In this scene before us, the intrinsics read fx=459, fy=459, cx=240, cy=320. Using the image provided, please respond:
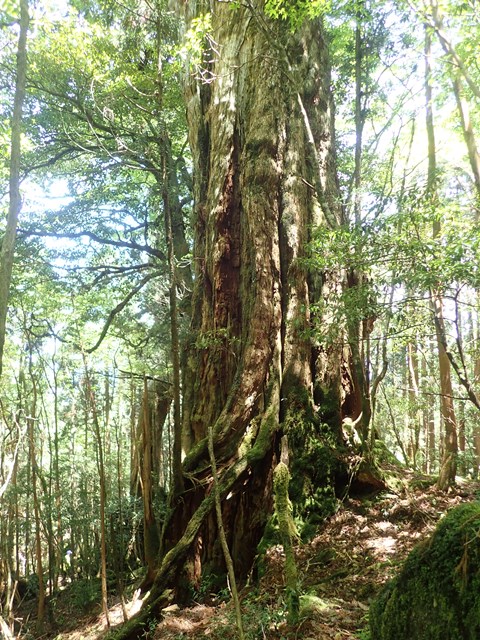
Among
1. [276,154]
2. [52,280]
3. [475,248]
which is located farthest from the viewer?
[52,280]

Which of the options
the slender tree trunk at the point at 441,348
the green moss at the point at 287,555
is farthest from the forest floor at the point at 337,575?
the slender tree trunk at the point at 441,348

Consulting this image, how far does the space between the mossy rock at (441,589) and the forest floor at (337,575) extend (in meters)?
0.70

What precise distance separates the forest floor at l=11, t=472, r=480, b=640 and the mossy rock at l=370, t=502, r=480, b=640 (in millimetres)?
704

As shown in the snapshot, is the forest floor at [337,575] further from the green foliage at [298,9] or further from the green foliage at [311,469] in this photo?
the green foliage at [298,9]

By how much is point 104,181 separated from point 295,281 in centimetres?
777

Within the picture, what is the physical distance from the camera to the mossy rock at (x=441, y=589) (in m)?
2.12

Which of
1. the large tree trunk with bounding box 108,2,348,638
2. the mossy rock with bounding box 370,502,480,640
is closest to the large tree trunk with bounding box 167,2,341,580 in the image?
the large tree trunk with bounding box 108,2,348,638

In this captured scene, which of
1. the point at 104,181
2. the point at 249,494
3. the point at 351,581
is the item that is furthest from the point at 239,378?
the point at 104,181

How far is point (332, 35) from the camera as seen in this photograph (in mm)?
8984

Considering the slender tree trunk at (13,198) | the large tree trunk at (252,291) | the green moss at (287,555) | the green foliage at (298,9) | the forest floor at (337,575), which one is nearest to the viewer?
the green moss at (287,555)

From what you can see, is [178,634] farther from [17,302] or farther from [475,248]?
[17,302]

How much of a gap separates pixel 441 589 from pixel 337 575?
237 centimetres

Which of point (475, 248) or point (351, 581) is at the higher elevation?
point (475, 248)

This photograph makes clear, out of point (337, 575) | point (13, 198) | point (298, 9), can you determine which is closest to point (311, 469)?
point (337, 575)
